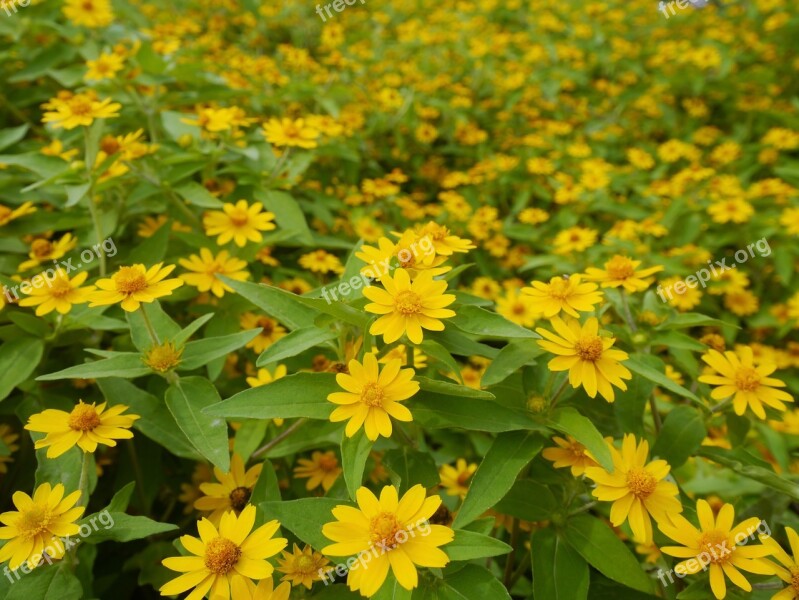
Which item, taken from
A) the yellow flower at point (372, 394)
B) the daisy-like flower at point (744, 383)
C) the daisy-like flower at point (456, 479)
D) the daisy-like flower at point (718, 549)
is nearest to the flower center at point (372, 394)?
the yellow flower at point (372, 394)

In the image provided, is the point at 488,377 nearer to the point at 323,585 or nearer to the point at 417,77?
the point at 323,585

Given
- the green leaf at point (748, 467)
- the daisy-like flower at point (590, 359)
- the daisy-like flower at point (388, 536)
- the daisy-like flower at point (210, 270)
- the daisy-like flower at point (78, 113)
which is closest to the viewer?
the daisy-like flower at point (388, 536)

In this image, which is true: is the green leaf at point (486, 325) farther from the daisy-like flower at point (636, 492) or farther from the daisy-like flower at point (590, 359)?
the daisy-like flower at point (636, 492)

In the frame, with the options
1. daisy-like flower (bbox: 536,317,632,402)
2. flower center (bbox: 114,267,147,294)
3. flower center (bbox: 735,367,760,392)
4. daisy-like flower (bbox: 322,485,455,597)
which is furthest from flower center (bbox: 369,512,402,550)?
flower center (bbox: 735,367,760,392)

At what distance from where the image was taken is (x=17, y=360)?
1584 millimetres

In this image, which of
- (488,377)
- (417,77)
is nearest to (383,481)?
(488,377)

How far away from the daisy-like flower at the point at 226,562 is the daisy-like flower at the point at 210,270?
0.78 m

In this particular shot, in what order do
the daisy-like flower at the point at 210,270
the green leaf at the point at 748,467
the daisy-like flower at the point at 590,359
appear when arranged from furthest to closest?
the daisy-like flower at the point at 210,270 → the green leaf at the point at 748,467 → the daisy-like flower at the point at 590,359

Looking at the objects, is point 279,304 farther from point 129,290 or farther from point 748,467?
point 748,467

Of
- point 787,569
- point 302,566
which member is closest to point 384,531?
point 302,566

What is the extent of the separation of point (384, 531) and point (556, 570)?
480 mm

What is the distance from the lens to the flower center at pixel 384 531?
3.43 ft

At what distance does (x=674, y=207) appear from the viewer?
10.6 ft

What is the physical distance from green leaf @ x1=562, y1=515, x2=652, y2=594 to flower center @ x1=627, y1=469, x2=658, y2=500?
0.43 ft
